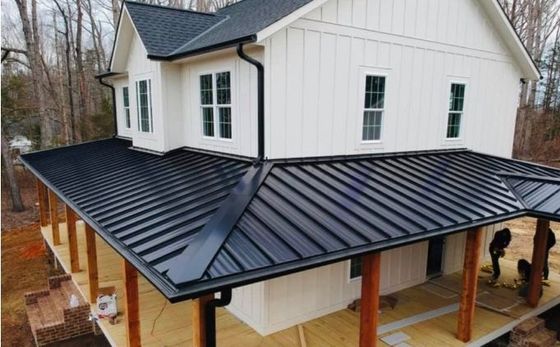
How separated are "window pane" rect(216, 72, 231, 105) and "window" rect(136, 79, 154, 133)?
256cm

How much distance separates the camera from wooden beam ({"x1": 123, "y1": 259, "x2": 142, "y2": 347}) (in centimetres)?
560

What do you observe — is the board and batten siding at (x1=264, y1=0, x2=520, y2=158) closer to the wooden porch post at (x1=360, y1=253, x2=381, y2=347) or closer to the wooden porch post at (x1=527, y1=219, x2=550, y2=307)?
the wooden porch post at (x1=360, y1=253, x2=381, y2=347)

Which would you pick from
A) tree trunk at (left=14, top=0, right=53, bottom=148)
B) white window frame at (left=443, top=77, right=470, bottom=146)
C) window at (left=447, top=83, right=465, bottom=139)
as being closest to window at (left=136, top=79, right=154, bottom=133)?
white window frame at (left=443, top=77, right=470, bottom=146)

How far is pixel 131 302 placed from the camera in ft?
18.8

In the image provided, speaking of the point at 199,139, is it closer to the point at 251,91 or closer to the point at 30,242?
the point at 251,91

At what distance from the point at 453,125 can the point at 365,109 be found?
10.9 ft

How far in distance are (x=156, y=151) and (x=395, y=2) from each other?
21.7 feet

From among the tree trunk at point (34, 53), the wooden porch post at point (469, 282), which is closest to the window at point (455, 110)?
the wooden porch post at point (469, 282)

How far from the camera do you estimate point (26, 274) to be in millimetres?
12977

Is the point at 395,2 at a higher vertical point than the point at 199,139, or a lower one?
higher

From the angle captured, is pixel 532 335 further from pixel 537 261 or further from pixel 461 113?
pixel 461 113

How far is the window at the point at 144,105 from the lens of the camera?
9.94 m

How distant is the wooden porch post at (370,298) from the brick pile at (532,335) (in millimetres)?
3826

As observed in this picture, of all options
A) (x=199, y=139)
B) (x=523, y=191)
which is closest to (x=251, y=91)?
(x=199, y=139)
